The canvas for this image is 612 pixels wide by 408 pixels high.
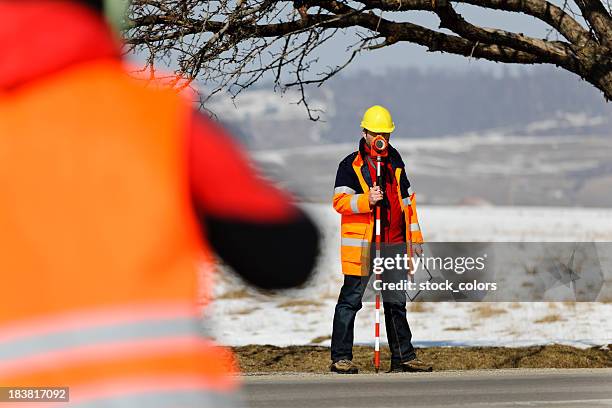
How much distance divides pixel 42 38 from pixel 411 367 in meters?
10.1

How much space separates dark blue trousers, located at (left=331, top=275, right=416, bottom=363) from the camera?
11125 millimetres

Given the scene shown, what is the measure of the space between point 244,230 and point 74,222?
26 centimetres

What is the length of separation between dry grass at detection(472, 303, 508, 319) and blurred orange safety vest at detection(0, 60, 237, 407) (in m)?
16.5

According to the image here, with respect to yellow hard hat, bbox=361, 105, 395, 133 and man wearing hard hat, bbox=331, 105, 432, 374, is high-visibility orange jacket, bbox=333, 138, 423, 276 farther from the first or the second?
yellow hard hat, bbox=361, 105, 395, 133

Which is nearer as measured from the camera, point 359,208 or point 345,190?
point 359,208

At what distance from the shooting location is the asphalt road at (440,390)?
9688mm

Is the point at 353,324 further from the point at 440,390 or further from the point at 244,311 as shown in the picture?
→ the point at 244,311

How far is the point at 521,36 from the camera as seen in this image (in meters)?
12.9

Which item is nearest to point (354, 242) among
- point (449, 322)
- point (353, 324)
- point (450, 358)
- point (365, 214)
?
point (365, 214)

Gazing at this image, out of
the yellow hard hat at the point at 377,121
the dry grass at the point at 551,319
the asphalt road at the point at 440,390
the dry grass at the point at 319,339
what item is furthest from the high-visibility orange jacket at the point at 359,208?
the dry grass at the point at 551,319

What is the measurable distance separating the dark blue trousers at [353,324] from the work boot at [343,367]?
41 mm

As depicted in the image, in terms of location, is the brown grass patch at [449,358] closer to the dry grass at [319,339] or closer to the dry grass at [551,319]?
the dry grass at [319,339]

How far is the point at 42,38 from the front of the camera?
1.56 meters

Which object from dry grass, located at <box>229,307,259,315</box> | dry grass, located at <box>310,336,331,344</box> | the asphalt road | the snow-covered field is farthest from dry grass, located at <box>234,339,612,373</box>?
dry grass, located at <box>229,307,259,315</box>
